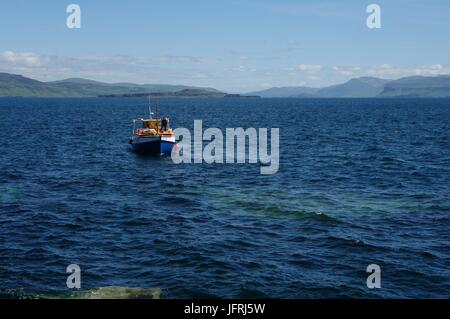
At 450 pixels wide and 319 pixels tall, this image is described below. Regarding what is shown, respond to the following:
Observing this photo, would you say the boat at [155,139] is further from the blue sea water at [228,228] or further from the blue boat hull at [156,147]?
the blue sea water at [228,228]

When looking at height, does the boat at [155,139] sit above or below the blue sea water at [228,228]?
above

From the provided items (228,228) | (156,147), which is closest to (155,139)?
(156,147)

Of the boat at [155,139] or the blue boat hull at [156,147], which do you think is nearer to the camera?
the boat at [155,139]

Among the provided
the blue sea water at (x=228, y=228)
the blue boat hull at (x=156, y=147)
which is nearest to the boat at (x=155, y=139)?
the blue boat hull at (x=156, y=147)

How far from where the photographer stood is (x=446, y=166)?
53062mm

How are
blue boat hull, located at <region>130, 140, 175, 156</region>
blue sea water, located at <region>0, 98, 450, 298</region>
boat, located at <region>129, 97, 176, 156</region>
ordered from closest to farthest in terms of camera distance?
blue sea water, located at <region>0, 98, 450, 298</region>, boat, located at <region>129, 97, 176, 156</region>, blue boat hull, located at <region>130, 140, 175, 156</region>

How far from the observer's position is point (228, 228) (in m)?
30.7

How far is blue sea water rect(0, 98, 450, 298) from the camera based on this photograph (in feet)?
73.5

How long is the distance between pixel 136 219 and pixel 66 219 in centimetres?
476

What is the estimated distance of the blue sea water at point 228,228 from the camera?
22.4m

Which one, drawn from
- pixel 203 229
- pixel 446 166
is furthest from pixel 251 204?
pixel 446 166

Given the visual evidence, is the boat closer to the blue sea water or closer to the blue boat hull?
the blue boat hull

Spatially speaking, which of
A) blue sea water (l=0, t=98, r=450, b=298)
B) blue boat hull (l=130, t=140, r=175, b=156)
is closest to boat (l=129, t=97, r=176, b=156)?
blue boat hull (l=130, t=140, r=175, b=156)

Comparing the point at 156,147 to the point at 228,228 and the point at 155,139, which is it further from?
the point at 228,228
